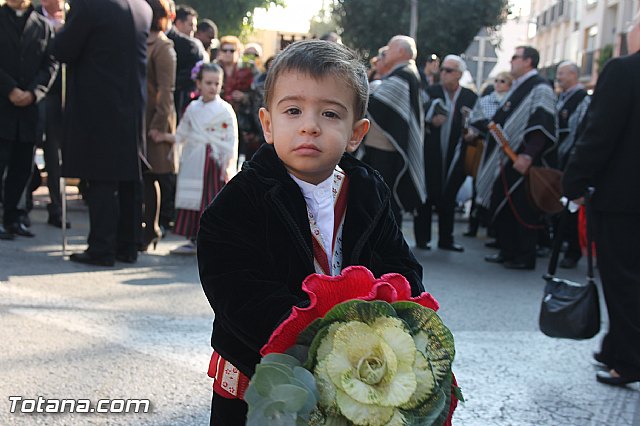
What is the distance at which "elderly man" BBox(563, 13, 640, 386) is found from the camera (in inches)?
189

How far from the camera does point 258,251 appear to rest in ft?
7.01

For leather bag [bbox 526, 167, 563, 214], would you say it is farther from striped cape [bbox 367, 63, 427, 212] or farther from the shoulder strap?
striped cape [bbox 367, 63, 427, 212]

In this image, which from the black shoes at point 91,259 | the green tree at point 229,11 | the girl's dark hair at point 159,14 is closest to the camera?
the black shoes at point 91,259

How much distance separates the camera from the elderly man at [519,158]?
867 cm

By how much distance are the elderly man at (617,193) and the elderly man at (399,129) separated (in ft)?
11.8

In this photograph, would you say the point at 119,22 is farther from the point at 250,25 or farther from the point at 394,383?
the point at 250,25

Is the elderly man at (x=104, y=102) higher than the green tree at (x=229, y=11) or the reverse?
the reverse

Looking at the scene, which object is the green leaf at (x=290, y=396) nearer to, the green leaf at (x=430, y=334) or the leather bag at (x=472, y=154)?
the green leaf at (x=430, y=334)

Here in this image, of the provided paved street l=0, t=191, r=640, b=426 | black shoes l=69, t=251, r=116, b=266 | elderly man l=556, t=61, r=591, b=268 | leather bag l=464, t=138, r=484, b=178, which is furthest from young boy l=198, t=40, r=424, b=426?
leather bag l=464, t=138, r=484, b=178

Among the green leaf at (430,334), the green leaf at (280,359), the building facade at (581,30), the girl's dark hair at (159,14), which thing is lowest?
the green leaf at (280,359)

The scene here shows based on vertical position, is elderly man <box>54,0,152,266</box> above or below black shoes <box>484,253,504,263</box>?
above

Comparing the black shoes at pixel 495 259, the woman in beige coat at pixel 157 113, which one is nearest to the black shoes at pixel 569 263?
the black shoes at pixel 495 259

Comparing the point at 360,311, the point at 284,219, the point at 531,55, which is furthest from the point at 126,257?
the point at 360,311

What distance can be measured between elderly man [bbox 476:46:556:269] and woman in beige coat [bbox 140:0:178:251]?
3.44 m
